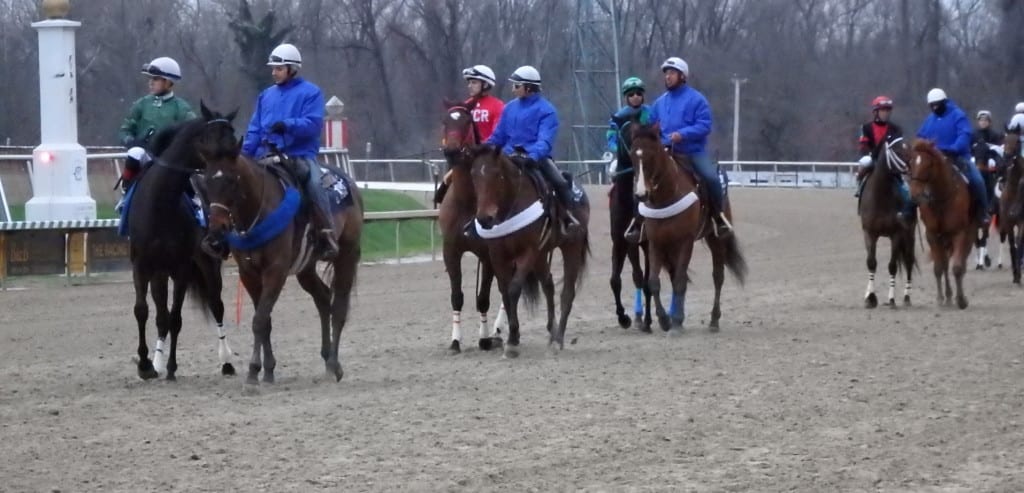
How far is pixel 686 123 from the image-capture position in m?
15.9

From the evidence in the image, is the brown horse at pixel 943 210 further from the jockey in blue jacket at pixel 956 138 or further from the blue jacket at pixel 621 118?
the blue jacket at pixel 621 118

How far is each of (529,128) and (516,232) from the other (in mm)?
1066

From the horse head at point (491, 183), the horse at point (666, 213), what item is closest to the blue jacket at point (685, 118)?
the horse at point (666, 213)

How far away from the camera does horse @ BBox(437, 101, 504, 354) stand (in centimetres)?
1385

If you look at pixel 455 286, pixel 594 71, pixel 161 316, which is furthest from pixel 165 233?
pixel 594 71

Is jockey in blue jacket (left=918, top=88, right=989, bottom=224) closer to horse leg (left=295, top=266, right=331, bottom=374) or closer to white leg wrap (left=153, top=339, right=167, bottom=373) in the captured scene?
horse leg (left=295, top=266, right=331, bottom=374)

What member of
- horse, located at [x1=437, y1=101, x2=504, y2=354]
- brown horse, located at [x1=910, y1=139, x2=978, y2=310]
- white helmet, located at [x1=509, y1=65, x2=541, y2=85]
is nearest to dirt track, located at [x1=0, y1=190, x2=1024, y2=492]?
horse, located at [x1=437, y1=101, x2=504, y2=354]

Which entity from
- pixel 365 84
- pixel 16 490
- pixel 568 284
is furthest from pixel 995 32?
pixel 16 490

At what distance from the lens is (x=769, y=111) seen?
2945 inches

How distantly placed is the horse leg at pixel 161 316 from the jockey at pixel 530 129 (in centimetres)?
333

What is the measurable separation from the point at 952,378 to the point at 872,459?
339cm

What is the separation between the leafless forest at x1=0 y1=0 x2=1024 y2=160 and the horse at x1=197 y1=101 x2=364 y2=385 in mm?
33127

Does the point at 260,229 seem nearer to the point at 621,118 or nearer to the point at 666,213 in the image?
the point at 666,213

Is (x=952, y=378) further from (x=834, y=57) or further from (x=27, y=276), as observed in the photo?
(x=834, y=57)
